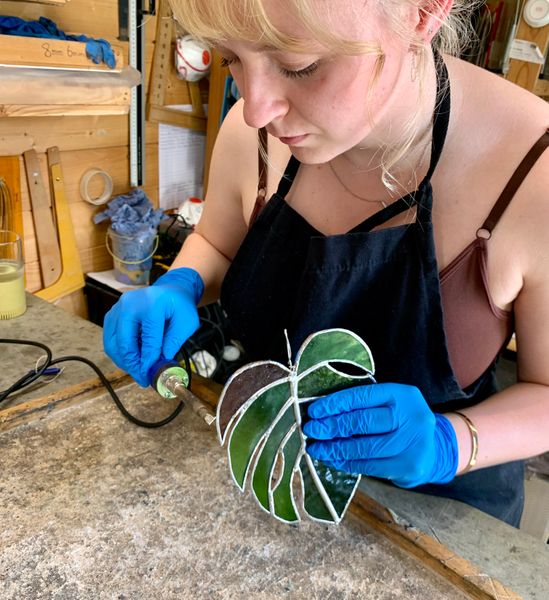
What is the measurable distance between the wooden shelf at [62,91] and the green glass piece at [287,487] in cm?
101

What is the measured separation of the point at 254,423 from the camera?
0.68 metres

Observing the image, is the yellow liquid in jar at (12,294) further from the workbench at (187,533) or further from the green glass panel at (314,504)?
the green glass panel at (314,504)

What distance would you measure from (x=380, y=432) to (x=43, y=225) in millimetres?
1371

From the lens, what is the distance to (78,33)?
155 centimetres

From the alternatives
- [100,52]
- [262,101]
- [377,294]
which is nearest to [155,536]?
[377,294]

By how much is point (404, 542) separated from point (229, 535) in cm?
23

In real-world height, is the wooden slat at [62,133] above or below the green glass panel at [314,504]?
above

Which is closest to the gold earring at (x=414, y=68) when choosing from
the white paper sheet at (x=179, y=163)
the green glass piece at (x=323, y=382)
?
the green glass piece at (x=323, y=382)

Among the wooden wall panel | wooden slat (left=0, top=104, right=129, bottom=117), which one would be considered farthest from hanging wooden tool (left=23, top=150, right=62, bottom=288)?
wooden slat (left=0, top=104, right=129, bottom=117)

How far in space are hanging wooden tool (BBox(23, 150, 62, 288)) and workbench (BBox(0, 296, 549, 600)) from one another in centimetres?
91

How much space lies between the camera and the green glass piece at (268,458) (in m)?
0.70

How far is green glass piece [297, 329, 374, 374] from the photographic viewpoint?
2.18 ft

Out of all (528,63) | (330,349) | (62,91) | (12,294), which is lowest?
(12,294)

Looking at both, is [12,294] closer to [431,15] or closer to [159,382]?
[159,382]
